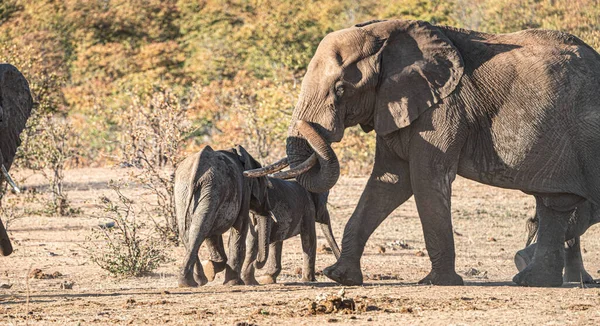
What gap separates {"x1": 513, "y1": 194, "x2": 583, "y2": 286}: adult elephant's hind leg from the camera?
34.6ft

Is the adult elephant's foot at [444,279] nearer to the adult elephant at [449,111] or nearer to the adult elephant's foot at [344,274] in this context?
the adult elephant at [449,111]

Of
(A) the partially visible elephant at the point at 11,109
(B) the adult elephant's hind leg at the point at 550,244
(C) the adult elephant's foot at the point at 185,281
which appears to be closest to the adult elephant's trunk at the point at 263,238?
(C) the adult elephant's foot at the point at 185,281

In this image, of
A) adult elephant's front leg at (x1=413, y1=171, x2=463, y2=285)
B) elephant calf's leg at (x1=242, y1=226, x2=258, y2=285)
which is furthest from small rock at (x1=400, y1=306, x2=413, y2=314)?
elephant calf's leg at (x1=242, y1=226, x2=258, y2=285)

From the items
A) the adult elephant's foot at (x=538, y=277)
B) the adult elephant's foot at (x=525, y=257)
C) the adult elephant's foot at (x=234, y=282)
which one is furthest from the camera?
the adult elephant's foot at (x=525, y=257)

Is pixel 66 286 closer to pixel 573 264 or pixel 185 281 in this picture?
pixel 185 281

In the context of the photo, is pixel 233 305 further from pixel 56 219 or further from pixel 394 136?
A: pixel 56 219

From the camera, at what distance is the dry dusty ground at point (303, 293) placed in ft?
27.2

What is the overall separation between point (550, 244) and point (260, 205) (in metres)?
2.76

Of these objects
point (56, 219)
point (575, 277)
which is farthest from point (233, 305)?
point (56, 219)

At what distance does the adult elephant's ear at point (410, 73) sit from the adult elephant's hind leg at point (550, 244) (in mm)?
1505

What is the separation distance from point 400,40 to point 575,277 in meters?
3.20

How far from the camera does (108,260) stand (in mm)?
12039

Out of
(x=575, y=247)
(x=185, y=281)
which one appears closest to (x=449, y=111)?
(x=575, y=247)

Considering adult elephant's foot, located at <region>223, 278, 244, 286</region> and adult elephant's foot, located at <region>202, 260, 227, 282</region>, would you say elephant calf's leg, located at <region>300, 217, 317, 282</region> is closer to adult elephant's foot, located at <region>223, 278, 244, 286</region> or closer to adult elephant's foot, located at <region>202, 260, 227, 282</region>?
adult elephant's foot, located at <region>223, 278, 244, 286</region>
